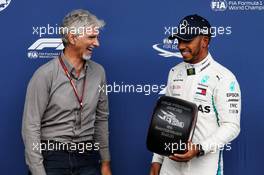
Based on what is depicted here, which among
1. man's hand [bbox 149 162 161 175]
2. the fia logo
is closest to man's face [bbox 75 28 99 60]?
man's hand [bbox 149 162 161 175]

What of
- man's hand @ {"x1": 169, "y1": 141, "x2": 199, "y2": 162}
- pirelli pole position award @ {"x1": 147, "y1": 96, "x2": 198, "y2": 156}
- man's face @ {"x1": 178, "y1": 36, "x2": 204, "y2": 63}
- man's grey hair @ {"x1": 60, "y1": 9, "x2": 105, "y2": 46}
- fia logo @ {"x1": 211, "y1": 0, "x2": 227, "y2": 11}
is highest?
fia logo @ {"x1": 211, "y1": 0, "x2": 227, "y2": 11}

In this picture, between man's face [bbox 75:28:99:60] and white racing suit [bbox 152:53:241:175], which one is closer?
white racing suit [bbox 152:53:241:175]

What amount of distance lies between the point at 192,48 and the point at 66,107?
24.7 inches

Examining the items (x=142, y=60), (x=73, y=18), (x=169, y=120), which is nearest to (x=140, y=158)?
(x=142, y=60)

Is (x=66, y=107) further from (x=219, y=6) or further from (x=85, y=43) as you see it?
(x=219, y=6)

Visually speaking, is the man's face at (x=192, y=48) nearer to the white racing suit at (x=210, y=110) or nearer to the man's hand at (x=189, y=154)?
the white racing suit at (x=210, y=110)

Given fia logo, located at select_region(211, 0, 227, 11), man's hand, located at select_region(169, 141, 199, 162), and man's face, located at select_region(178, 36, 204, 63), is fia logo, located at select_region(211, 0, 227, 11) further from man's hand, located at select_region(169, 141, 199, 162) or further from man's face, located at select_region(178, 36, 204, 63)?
man's hand, located at select_region(169, 141, 199, 162)

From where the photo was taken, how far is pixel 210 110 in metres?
2.23

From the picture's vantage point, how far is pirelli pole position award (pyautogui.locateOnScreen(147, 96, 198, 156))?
84.7 inches

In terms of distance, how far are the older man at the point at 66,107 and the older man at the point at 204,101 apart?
0.40m

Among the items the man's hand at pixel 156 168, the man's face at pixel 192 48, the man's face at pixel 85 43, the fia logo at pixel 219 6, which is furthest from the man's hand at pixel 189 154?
the fia logo at pixel 219 6

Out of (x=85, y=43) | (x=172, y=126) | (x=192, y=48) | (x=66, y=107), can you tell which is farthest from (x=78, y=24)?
(x=172, y=126)

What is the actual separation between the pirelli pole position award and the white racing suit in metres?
0.09

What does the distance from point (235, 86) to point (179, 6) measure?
2.51ft
